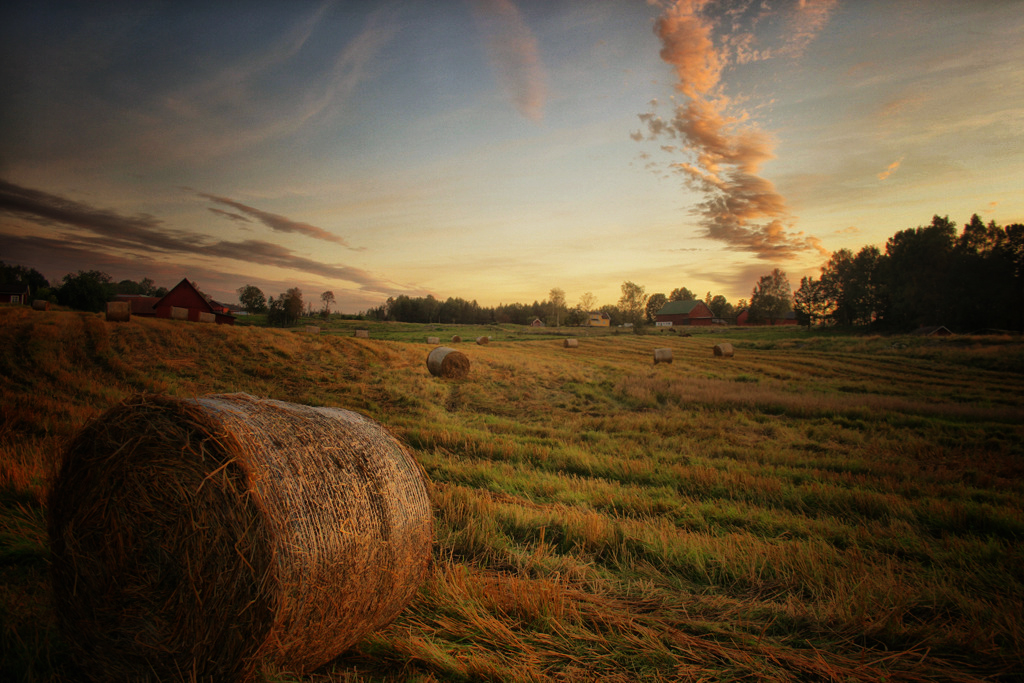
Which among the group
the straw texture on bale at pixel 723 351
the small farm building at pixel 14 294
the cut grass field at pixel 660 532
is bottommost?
the cut grass field at pixel 660 532

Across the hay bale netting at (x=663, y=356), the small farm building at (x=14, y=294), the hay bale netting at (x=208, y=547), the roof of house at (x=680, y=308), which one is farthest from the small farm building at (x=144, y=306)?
the roof of house at (x=680, y=308)

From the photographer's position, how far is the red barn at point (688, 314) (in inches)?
4343

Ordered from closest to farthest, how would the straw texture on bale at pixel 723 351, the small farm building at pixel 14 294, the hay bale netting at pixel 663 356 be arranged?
the hay bale netting at pixel 663 356
the straw texture on bale at pixel 723 351
the small farm building at pixel 14 294

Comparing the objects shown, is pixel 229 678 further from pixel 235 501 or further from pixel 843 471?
pixel 843 471

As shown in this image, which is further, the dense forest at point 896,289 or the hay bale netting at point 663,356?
the dense forest at point 896,289

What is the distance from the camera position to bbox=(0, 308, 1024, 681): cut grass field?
121 inches

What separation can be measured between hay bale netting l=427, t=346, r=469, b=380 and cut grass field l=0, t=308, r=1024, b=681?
482 centimetres

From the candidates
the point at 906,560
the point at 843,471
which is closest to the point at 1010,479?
the point at 843,471

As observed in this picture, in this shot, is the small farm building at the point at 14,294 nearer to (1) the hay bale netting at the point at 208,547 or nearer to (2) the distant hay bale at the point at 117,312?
(2) the distant hay bale at the point at 117,312

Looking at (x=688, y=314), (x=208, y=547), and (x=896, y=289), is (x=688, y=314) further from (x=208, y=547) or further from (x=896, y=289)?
(x=208, y=547)

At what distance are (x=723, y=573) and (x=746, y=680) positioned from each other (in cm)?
157

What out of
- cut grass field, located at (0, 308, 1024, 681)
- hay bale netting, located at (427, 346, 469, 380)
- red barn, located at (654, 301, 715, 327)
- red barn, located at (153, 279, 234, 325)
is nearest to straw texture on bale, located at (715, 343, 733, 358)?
cut grass field, located at (0, 308, 1024, 681)

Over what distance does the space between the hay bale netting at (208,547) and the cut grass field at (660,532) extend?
11.8 inches

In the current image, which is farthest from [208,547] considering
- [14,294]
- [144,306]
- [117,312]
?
Answer: [14,294]
